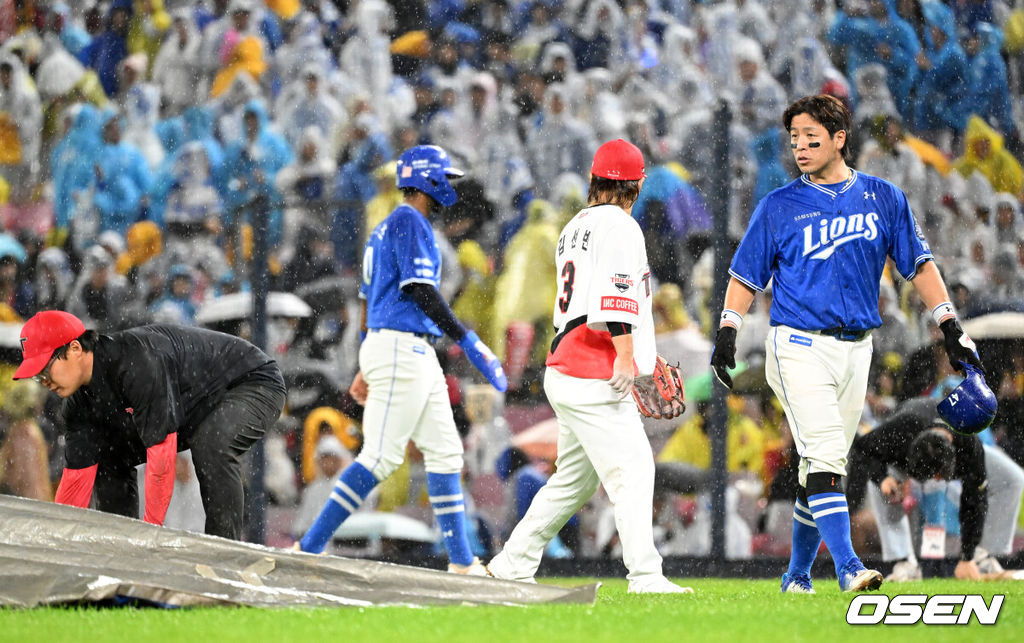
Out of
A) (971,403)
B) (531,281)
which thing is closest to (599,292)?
(971,403)

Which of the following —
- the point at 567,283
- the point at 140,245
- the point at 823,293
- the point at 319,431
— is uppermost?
the point at 140,245

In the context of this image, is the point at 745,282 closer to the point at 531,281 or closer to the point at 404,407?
the point at 404,407

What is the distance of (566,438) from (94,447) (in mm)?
2025

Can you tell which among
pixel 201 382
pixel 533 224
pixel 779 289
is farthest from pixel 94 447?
pixel 533 224

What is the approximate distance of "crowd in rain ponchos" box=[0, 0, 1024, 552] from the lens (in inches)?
354

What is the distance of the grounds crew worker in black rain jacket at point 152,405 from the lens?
525cm

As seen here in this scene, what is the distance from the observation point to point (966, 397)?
18.1ft

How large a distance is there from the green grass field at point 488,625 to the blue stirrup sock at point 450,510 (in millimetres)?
2561

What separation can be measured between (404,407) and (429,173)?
1.34 meters

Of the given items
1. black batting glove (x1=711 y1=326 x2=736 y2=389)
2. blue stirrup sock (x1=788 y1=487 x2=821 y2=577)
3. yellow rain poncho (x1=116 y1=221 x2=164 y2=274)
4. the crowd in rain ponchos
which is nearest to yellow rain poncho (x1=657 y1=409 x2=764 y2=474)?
the crowd in rain ponchos

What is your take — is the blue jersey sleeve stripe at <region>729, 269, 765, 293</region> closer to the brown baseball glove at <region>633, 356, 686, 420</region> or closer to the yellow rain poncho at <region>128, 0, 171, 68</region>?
the brown baseball glove at <region>633, 356, 686, 420</region>

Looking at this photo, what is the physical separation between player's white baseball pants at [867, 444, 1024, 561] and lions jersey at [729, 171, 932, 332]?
2622 millimetres

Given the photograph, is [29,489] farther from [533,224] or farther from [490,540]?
[533,224]

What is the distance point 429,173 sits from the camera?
7.53 metres
